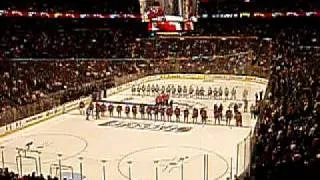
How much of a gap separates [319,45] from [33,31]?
13.3 metres

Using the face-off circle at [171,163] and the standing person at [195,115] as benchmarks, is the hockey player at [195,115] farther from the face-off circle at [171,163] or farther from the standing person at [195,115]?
the face-off circle at [171,163]

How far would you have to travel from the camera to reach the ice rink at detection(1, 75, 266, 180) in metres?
11.0

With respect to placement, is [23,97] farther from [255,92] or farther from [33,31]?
[33,31]

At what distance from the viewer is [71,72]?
2227 cm

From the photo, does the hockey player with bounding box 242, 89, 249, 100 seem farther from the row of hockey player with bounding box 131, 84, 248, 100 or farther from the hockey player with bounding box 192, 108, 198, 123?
the hockey player with bounding box 192, 108, 198, 123

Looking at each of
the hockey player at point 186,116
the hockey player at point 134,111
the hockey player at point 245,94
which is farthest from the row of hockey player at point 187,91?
the hockey player at point 134,111

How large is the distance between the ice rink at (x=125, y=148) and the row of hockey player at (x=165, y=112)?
0.30 metres

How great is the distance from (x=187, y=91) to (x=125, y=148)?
757cm

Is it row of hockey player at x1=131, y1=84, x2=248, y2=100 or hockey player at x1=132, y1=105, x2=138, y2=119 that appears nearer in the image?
hockey player at x1=132, y1=105, x2=138, y2=119

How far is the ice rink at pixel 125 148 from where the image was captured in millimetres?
10953

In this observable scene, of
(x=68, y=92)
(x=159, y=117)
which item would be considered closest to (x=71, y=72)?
(x=68, y=92)

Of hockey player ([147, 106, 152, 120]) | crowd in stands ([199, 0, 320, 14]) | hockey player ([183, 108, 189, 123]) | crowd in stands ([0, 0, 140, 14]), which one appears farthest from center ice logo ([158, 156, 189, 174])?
crowd in stands ([0, 0, 140, 14])

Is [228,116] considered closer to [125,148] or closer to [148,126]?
[148,126]

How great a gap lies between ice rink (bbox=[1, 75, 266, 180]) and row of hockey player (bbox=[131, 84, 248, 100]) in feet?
9.57
